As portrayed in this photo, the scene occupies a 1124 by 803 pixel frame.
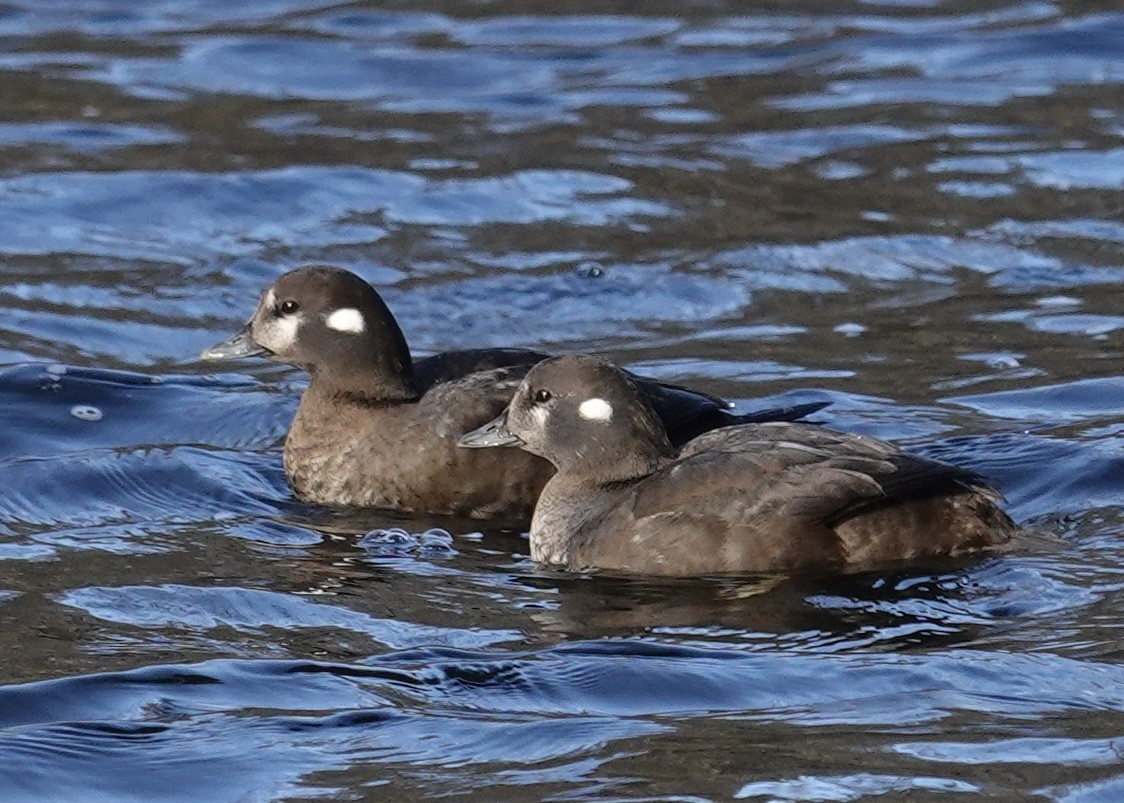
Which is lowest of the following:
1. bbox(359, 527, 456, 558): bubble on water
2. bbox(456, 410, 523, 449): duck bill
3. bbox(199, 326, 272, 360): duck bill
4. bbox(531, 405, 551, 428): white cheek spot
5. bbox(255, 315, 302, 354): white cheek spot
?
bbox(359, 527, 456, 558): bubble on water

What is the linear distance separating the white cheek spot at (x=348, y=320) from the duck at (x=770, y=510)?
1522mm

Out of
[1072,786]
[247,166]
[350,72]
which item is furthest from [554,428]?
[350,72]

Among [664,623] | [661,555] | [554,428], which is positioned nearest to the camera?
[664,623]

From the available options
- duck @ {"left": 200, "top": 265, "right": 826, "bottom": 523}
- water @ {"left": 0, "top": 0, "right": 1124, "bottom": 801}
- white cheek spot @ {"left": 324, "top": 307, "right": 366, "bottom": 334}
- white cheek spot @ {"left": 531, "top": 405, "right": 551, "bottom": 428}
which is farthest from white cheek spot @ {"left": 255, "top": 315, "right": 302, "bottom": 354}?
white cheek spot @ {"left": 531, "top": 405, "right": 551, "bottom": 428}

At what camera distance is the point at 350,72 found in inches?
656

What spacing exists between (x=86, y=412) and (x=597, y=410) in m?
3.02

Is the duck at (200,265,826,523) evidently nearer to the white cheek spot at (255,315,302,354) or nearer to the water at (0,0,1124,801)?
the white cheek spot at (255,315,302,354)

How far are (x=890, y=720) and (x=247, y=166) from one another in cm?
904

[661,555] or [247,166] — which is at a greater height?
[247,166]

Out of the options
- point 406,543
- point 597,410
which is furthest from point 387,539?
point 597,410

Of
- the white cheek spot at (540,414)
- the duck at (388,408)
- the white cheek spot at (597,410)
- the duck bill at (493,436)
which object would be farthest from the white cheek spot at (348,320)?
the white cheek spot at (597,410)

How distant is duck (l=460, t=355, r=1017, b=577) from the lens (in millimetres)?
7754

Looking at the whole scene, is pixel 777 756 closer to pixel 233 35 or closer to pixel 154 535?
pixel 154 535

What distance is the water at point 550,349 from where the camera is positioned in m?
6.26
